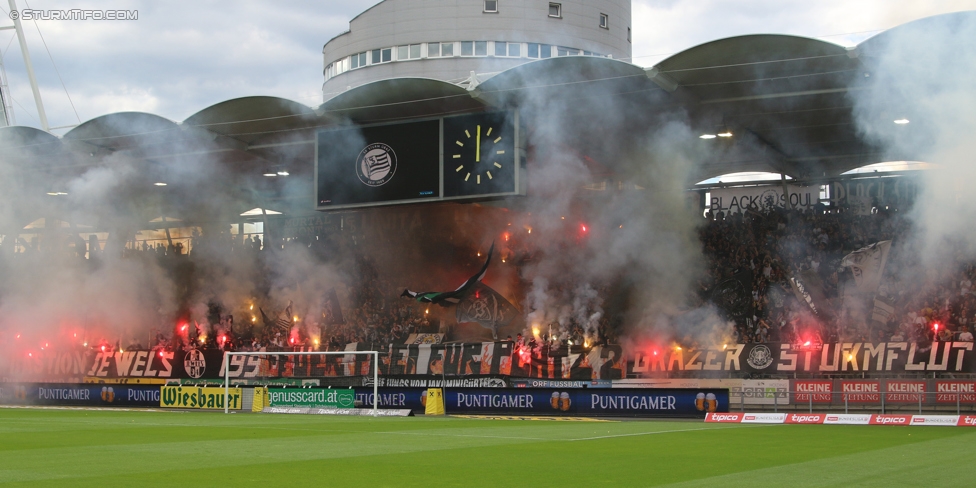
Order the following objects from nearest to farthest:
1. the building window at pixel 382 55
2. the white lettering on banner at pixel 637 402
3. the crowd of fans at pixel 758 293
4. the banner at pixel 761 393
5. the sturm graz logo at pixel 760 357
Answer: the white lettering on banner at pixel 637 402
the banner at pixel 761 393
the sturm graz logo at pixel 760 357
the crowd of fans at pixel 758 293
the building window at pixel 382 55

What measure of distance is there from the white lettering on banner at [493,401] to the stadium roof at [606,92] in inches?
303

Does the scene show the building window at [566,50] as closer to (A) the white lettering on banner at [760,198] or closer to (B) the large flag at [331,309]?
(A) the white lettering on banner at [760,198]

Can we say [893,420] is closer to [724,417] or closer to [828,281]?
[724,417]

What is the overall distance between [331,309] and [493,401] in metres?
13.4

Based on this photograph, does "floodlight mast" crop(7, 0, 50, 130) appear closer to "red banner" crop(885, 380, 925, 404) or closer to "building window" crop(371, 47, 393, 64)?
"building window" crop(371, 47, 393, 64)

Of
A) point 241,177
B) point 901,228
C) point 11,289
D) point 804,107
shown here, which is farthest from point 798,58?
point 11,289

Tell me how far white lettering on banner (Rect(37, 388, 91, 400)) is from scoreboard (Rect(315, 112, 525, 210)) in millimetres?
9595

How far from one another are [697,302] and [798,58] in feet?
30.2

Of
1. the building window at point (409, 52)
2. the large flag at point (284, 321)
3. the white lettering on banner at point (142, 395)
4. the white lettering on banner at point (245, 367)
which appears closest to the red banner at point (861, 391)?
the white lettering on banner at point (245, 367)

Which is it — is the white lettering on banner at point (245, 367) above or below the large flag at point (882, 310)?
Answer: below

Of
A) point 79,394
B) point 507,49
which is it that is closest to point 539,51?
point 507,49

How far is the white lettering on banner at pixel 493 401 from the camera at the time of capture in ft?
74.9

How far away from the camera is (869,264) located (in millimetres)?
26031

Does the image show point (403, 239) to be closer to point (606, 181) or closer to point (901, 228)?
point (606, 181)
